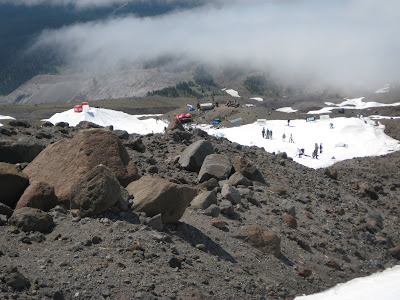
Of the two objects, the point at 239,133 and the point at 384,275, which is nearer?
the point at 384,275

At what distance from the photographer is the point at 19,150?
1143 centimetres

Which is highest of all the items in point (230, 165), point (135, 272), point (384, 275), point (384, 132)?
point (135, 272)

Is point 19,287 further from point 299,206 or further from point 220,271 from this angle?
point 299,206

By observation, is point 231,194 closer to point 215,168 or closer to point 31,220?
point 215,168

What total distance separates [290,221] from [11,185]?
285 inches

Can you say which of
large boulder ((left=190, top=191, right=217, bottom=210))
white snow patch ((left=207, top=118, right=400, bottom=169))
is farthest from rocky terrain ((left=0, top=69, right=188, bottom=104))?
large boulder ((left=190, top=191, right=217, bottom=210))

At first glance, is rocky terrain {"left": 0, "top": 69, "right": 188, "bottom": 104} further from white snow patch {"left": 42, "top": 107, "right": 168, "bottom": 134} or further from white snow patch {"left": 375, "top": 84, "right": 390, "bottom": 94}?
white snow patch {"left": 42, "top": 107, "right": 168, "bottom": 134}

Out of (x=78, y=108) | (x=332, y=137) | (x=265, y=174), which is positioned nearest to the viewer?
(x=265, y=174)

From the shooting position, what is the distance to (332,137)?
154 feet

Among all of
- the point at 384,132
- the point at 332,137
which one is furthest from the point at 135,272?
the point at 384,132

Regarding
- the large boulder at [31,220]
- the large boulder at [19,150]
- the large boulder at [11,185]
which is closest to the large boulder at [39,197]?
the large boulder at [11,185]

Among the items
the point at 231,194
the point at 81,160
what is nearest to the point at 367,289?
the point at 231,194

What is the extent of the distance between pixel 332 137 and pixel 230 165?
1413 inches

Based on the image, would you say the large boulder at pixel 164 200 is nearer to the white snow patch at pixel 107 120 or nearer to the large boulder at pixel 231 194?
the large boulder at pixel 231 194
